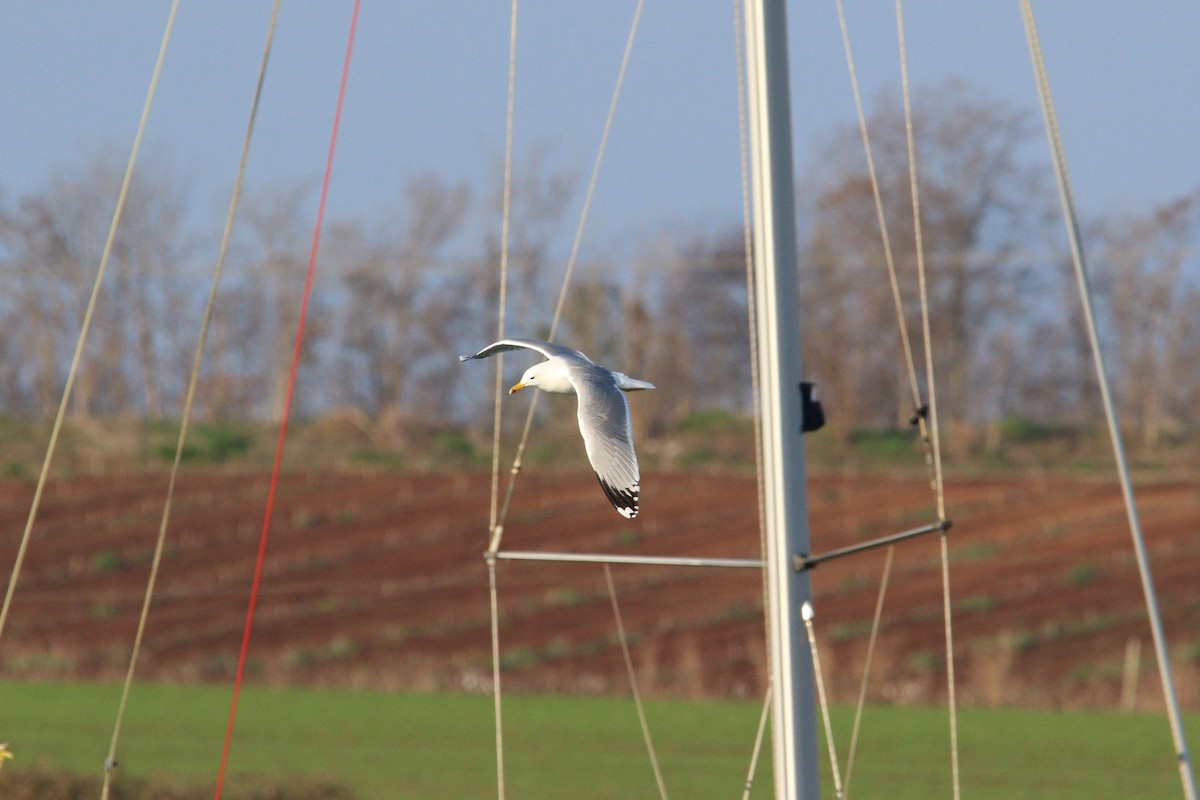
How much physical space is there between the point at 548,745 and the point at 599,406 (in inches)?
491

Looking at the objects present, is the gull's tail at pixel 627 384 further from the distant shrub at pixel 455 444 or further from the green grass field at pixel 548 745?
the distant shrub at pixel 455 444

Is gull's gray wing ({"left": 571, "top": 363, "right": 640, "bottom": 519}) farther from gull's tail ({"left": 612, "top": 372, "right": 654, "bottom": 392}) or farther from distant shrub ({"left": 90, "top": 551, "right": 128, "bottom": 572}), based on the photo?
distant shrub ({"left": 90, "top": 551, "right": 128, "bottom": 572})

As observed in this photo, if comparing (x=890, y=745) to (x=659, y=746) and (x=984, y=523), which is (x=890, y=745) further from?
(x=984, y=523)

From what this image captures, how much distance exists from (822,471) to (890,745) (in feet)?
50.4

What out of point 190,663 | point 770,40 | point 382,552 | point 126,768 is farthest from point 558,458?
point 770,40

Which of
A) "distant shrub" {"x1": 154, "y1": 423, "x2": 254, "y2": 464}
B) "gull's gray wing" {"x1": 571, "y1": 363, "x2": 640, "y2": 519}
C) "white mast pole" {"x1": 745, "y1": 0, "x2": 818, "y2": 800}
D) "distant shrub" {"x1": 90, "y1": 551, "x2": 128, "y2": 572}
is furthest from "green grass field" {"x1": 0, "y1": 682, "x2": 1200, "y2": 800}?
"distant shrub" {"x1": 154, "y1": 423, "x2": 254, "y2": 464}

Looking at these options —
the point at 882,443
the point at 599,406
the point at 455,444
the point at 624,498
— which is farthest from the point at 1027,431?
the point at 624,498

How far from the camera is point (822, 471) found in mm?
31281

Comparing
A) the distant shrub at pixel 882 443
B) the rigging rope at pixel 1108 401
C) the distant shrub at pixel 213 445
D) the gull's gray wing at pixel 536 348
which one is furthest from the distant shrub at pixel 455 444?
the gull's gray wing at pixel 536 348

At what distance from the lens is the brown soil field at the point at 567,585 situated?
24906 millimetres

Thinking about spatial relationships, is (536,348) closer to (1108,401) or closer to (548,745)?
(1108,401)

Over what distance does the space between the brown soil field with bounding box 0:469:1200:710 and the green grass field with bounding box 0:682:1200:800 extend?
126 inches

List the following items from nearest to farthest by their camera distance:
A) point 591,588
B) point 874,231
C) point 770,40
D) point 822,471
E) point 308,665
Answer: point 770,40 → point 308,665 → point 591,588 → point 822,471 → point 874,231

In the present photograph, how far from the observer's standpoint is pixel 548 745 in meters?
16.2
